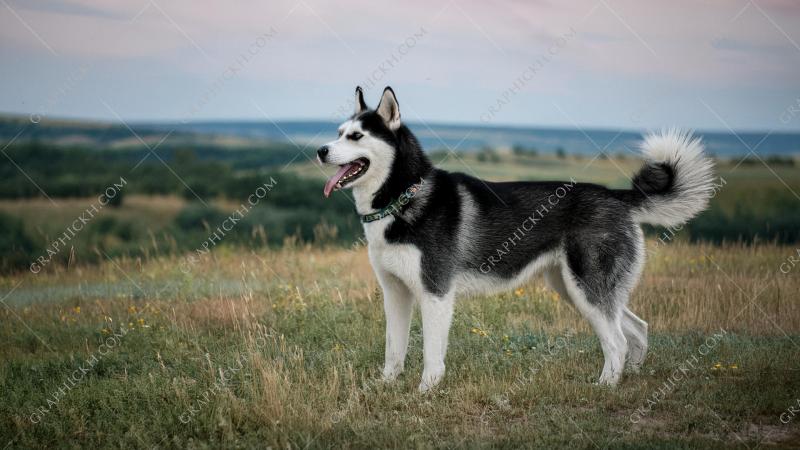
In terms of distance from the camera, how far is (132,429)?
5961 millimetres

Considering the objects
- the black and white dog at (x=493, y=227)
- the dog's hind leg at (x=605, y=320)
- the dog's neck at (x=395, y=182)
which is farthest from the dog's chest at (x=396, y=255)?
the dog's hind leg at (x=605, y=320)

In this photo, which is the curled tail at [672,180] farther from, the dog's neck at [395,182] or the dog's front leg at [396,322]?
the dog's front leg at [396,322]

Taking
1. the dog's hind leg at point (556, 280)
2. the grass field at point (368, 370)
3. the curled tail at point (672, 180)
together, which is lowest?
the grass field at point (368, 370)

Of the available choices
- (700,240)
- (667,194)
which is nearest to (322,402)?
(667,194)

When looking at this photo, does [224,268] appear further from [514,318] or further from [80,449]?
[80,449]

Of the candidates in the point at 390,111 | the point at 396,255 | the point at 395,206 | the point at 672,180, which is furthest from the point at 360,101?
the point at 672,180

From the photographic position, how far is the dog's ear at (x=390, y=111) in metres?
6.33

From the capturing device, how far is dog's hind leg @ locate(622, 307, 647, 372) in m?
7.23

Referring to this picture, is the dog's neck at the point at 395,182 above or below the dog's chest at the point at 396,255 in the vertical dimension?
above

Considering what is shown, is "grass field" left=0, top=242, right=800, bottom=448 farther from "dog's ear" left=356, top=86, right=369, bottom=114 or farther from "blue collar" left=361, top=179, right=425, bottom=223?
"dog's ear" left=356, top=86, right=369, bottom=114

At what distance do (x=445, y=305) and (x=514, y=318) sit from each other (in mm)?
2683

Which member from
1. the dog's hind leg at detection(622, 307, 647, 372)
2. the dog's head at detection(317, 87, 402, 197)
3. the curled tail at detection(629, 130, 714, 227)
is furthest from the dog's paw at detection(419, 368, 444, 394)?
the curled tail at detection(629, 130, 714, 227)

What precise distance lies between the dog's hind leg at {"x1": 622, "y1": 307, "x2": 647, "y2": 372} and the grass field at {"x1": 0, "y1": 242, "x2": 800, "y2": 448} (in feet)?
0.81

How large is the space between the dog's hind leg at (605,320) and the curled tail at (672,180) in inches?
36.2
